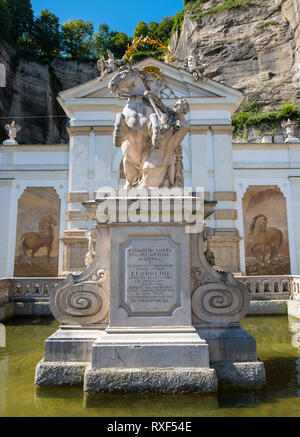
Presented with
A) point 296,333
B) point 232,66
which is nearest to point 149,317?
point 296,333

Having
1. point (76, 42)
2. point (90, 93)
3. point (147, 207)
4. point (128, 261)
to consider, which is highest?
point (76, 42)

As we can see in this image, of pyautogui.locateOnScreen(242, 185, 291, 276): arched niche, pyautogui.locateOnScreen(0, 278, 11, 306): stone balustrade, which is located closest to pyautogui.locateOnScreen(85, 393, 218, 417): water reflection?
pyautogui.locateOnScreen(0, 278, 11, 306): stone balustrade

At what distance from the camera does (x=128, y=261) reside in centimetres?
466

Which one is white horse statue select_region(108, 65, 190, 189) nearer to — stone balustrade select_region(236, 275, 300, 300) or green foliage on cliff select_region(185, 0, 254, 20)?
stone balustrade select_region(236, 275, 300, 300)

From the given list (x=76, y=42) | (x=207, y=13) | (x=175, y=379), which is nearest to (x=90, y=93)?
(x=175, y=379)

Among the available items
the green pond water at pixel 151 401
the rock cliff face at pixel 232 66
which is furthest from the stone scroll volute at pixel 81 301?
the rock cliff face at pixel 232 66

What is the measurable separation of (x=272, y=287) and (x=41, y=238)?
36.5 ft

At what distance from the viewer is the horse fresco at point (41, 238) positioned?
56.7 feet

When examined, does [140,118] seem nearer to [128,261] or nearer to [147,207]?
[147,207]

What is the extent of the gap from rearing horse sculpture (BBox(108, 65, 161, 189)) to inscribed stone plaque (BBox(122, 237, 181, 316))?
1113 millimetres

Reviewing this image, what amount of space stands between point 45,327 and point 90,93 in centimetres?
1251

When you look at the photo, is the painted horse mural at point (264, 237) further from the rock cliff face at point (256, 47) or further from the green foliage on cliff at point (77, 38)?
the green foliage on cliff at point (77, 38)

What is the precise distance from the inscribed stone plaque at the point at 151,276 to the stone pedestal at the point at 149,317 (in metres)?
0.01

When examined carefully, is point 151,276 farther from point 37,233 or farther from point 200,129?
point 200,129
